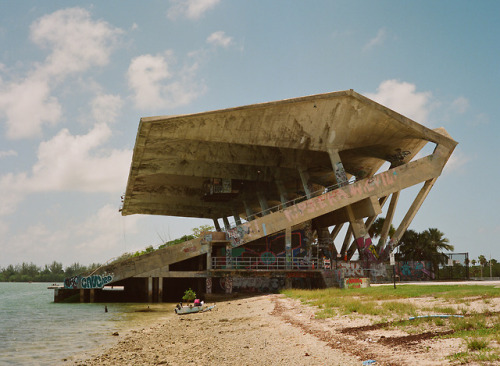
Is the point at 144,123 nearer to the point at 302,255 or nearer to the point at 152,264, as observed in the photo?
the point at 152,264

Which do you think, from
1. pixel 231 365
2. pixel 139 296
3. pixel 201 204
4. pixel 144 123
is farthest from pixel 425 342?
pixel 201 204

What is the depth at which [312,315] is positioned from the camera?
18.9 meters

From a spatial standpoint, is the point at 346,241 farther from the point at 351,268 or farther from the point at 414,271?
the point at 351,268

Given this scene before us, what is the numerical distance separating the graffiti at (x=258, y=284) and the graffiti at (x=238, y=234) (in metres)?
3.20

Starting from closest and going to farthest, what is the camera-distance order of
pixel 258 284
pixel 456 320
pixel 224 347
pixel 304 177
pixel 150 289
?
pixel 456 320 → pixel 224 347 → pixel 150 289 → pixel 258 284 → pixel 304 177

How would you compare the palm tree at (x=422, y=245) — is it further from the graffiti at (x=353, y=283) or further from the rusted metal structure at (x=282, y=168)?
the graffiti at (x=353, y=283)

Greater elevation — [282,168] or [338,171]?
[282,168]

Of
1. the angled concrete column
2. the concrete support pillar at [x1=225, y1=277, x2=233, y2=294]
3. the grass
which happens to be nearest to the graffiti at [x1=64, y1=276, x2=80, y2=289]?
the concrete support pillar at [x1=225, y1=277, x2=233, y2=294]

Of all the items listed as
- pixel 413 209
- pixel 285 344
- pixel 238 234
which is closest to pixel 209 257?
pixel 238 234

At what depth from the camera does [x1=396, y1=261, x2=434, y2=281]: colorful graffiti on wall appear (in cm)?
4841

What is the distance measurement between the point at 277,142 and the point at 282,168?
11.2 m

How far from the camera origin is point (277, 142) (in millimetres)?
42031

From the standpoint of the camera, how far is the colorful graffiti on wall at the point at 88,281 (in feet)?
137

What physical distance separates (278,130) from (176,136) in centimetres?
884
